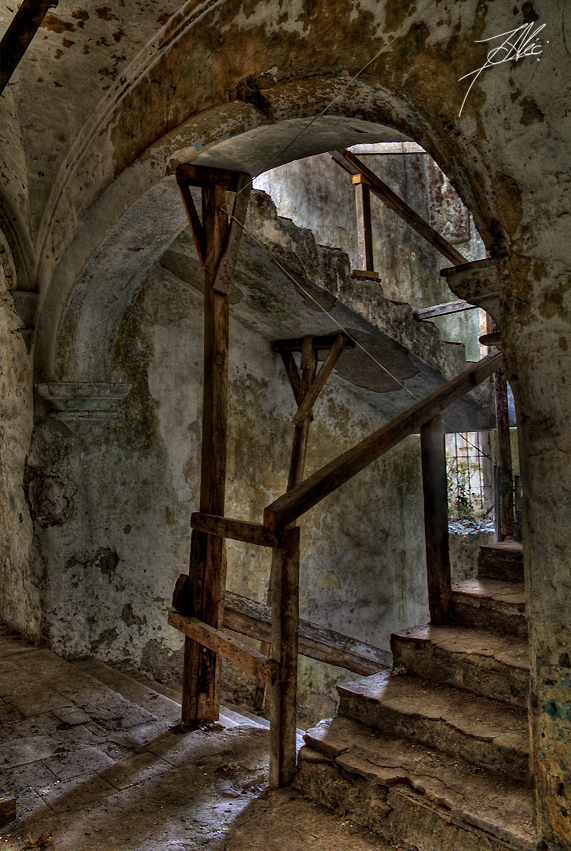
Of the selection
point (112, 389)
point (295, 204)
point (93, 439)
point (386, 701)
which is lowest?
point (386, 701)

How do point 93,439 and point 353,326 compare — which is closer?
point 93,439

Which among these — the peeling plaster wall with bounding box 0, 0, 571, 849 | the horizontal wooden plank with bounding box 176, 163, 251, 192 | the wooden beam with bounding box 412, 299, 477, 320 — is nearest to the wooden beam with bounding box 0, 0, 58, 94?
the peeling plaster wall with bounding box 0, 0, 571, 849

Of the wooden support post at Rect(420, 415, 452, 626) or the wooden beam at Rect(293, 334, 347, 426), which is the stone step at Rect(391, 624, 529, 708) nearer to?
the wooden support post at Rect(420, 415, 452, 626)

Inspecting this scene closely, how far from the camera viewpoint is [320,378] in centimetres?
638

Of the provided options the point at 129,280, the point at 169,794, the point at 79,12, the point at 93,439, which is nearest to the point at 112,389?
the point at 93,439

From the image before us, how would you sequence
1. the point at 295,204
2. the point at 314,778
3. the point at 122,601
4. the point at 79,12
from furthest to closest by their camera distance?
the point at 295,204
the point at 122,601
the point at 79,12
the point at 314,778

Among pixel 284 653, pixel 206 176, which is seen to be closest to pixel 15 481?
pixel 206 176

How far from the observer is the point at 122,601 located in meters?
5.68

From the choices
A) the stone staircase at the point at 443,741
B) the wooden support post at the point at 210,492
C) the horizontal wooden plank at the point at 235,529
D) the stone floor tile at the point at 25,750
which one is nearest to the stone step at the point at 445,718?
the stone staircase at the point at 443,741

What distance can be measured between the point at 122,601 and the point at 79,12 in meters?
4.53

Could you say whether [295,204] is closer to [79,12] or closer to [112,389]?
[112,389]

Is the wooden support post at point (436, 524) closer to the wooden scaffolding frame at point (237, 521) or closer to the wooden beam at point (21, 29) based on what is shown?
the wooden scaffolding frame at point (237, 521)

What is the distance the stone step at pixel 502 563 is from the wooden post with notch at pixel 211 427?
61.4 inches

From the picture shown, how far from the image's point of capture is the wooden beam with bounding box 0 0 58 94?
8.88 feet
